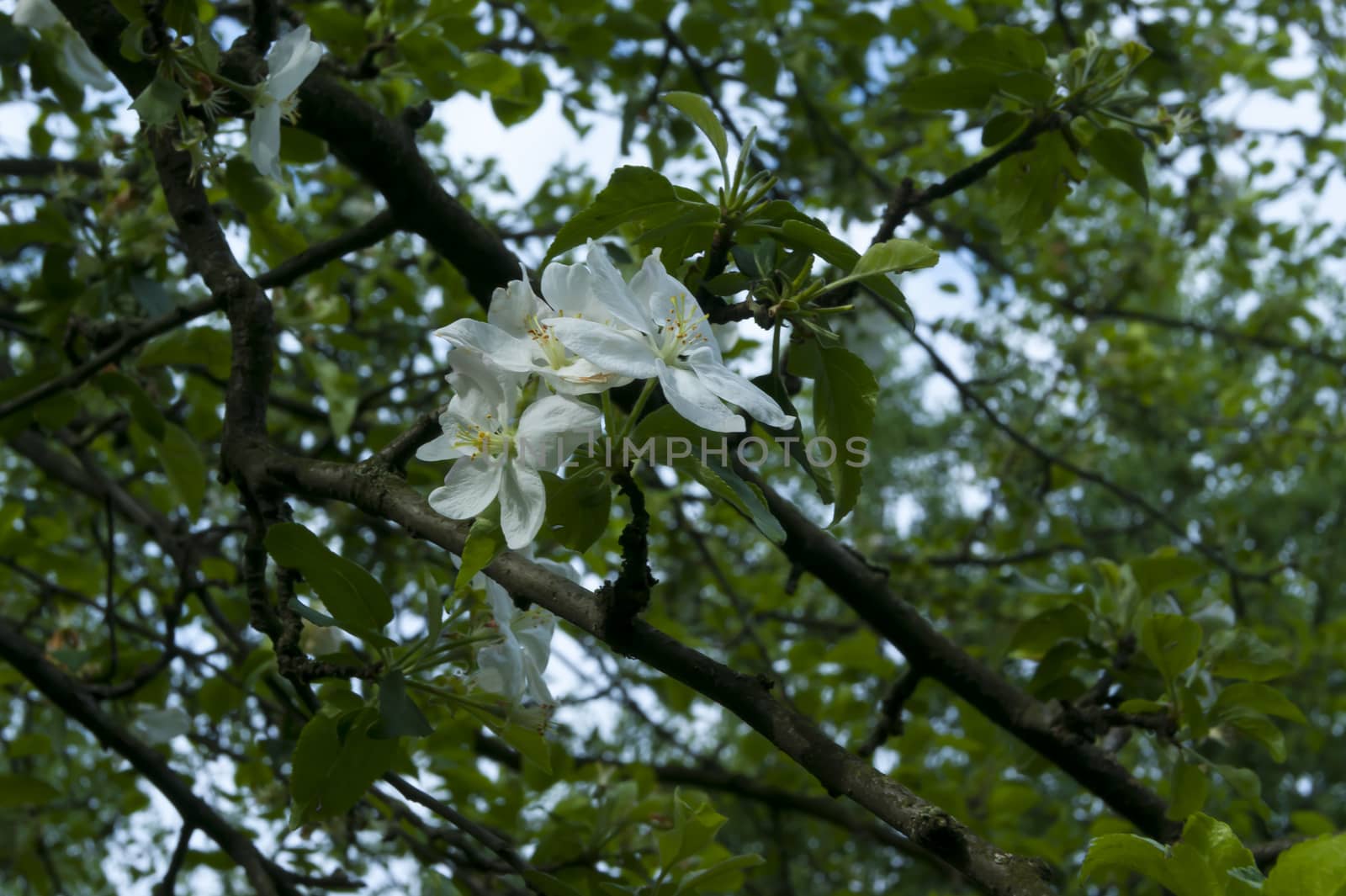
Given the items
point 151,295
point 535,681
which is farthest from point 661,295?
point 151,295

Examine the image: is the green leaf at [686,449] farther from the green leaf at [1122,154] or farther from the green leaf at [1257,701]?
the green leaf at [1257,701]

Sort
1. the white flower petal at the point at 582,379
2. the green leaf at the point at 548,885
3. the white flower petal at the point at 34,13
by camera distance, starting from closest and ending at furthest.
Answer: the white flower petal at the point at 582,379 → the green leaf at the point at 548,885 → the white flower petal at the point at 34,13

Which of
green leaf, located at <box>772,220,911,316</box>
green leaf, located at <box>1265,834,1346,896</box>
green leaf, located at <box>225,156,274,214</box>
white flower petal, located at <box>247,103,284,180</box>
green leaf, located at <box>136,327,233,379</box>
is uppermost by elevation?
green leaf, located at <box>225,156,274,214</box>

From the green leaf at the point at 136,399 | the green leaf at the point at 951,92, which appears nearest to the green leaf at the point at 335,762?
the green leaf at the point at 136,399

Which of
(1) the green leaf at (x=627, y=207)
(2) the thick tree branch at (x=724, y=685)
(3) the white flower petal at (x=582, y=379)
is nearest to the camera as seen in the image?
(2) the thick tree branch at (x=724, y=685)

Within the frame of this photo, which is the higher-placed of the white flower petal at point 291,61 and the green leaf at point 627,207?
the white flower petal at point 291,61

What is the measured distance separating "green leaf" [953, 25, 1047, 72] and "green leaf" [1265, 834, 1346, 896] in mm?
1027

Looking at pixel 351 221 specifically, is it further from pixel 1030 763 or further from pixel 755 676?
pixel 755 676

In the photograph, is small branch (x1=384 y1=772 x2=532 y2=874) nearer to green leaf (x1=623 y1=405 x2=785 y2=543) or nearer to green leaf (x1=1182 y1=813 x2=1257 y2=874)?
green leaf (x1=623 y1=405 x2=785 y2=543)

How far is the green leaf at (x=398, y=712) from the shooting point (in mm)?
1058

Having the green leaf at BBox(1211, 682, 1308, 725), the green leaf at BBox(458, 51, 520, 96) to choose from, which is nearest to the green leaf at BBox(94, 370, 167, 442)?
the green leaf at BBox(458, 51, 520, 96)

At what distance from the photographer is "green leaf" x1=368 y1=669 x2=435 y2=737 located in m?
1.06

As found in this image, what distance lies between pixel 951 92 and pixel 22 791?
2.20 metres

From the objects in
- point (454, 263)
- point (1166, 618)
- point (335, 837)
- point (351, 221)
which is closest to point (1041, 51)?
point (1166, 618)
